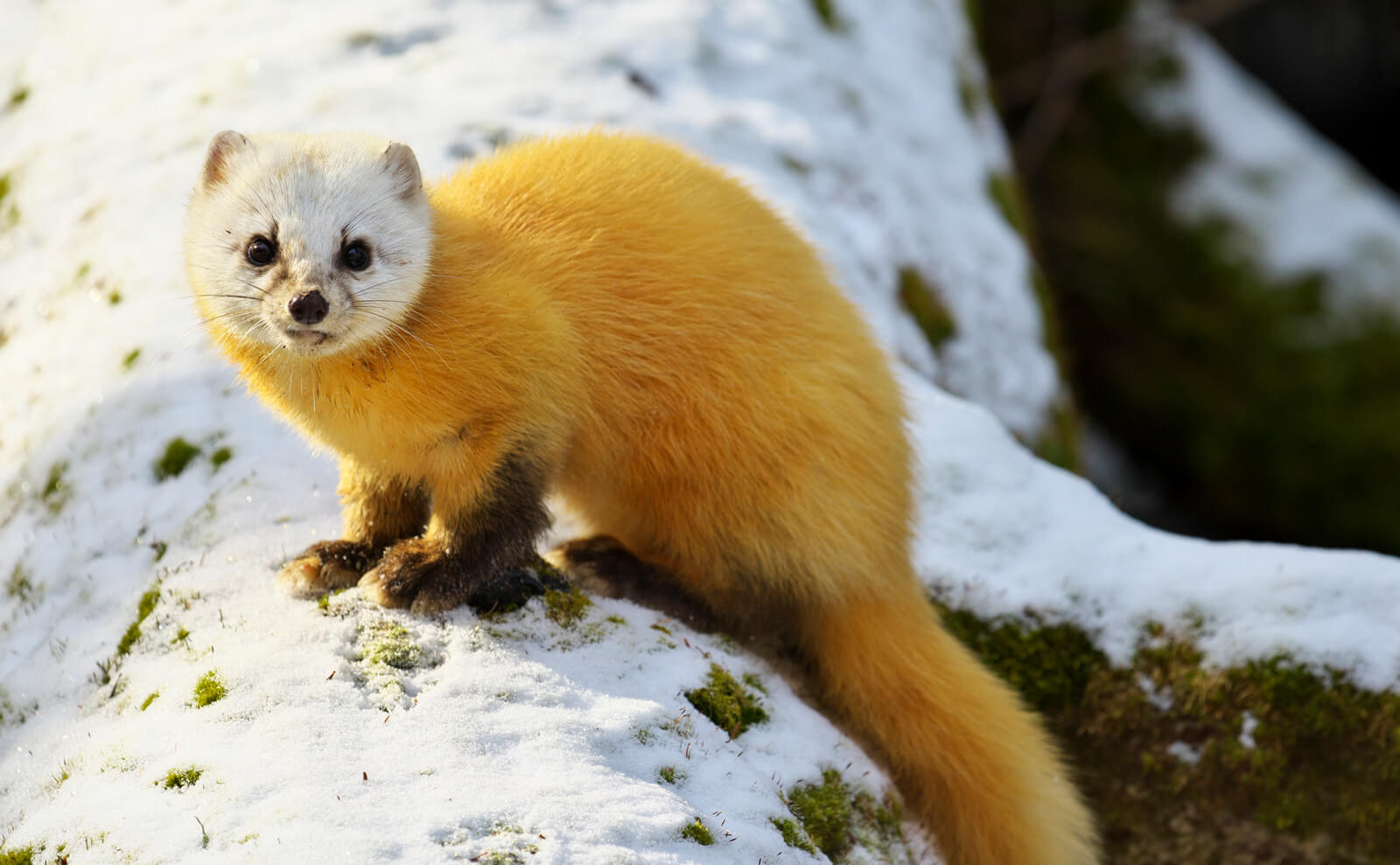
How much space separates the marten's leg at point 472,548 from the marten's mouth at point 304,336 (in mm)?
606

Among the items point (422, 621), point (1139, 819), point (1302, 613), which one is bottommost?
point (1139, 819)

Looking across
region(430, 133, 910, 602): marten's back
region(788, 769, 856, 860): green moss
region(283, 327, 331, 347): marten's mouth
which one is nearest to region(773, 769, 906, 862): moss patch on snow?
region(788, 769, 856, 860): green moss

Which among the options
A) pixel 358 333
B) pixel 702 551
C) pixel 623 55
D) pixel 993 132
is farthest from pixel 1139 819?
pixel 993 132

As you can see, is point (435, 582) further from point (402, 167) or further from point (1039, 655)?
point (1039, 655)

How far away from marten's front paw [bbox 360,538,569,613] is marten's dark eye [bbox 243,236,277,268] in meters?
0.95

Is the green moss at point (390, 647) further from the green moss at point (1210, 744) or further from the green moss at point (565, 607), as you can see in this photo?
the green moss at point (1210, 744)

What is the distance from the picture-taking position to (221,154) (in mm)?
3475

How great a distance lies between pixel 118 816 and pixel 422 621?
96 cm

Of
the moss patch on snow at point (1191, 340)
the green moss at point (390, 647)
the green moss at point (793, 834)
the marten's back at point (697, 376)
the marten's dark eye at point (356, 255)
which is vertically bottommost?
the moss patch on snow at point (1191, 340)

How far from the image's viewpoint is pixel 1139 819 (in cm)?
458

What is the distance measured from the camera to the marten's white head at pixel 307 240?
3.24 metres

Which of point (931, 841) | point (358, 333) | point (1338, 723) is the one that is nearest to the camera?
point (358, 333)

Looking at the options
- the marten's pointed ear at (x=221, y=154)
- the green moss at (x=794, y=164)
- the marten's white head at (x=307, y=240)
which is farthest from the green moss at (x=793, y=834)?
the green moss at (x=794, y=164)

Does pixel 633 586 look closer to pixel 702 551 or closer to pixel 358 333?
pixel 702 551
